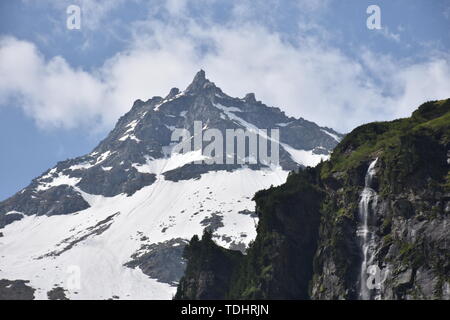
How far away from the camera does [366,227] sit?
10975 centimetres

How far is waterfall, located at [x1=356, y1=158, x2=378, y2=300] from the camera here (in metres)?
104

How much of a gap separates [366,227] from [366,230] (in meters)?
0.62

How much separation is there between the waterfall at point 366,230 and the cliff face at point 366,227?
186 millimetres

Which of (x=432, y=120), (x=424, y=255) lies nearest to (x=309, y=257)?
(x=424, y=255)

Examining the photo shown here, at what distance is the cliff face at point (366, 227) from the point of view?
3861 inches

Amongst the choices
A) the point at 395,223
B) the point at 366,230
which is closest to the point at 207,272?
the point at 366,230

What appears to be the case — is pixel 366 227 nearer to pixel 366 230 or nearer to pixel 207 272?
pixel 366 230

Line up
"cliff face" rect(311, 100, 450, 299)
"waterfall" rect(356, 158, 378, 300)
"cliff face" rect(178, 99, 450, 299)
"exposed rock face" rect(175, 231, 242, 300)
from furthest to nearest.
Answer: "exposed rock face" rect(175, 231, 242, 300)
"waterfall" rect(356, 158, 378, 300)
"cliff face" rect(178, 99, 450, 299)
"cliff face" rect(311, 100, 450, 299)

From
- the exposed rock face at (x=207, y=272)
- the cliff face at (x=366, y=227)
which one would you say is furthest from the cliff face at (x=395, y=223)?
the exposed rock face at (x=207, y=272)

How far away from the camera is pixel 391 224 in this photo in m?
106

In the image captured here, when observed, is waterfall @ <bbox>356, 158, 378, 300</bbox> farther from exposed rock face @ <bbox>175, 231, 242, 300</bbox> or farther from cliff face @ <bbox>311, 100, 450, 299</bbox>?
exposed rock face @ <bbox>175, 231, 242, 300</bbox>

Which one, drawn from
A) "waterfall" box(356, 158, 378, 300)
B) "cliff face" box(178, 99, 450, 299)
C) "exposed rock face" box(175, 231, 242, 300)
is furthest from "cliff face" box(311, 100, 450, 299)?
"exposed rock face" box(175, 231, 242, 300)

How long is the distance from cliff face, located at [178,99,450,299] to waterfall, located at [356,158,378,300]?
0.19 meters
